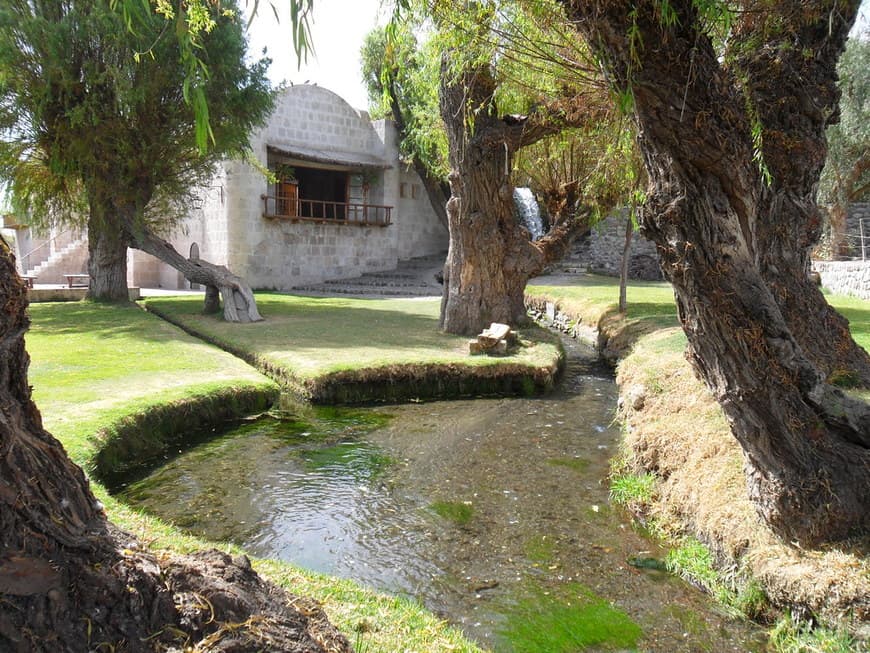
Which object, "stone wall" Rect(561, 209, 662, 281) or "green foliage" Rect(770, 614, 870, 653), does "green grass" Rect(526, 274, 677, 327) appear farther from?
"green foliage" Rect(770, 614, 870, 653)

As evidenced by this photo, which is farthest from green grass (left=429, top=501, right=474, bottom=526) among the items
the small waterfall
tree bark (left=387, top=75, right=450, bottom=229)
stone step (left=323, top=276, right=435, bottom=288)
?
the small waterfall

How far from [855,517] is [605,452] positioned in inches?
134

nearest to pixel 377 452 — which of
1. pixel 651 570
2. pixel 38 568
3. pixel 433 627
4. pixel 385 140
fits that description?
pixel 651 570

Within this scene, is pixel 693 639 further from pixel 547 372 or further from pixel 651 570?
pixel 547 372

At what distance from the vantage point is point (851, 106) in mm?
24047

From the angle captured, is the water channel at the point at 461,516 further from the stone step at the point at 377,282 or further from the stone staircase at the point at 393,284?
the stone step at the point at 377,282

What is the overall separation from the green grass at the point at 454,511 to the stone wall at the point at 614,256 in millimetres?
21042

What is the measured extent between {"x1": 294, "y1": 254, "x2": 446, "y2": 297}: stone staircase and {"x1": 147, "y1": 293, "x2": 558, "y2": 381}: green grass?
17.2ft

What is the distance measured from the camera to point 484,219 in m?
12.9

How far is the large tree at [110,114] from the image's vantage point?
15.1m

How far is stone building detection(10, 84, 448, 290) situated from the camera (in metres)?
24.9

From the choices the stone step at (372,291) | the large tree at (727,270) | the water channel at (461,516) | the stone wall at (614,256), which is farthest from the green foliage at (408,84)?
the stone wall at (614,256)

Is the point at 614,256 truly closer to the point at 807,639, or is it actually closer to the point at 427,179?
the point at 427,179

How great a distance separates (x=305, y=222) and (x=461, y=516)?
22.2 m
